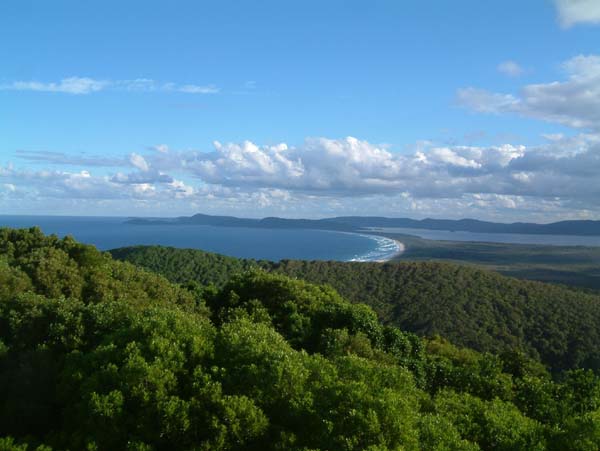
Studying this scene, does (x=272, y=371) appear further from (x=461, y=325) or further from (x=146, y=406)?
A: (x=461, y=325)

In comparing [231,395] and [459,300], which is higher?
[231,395]

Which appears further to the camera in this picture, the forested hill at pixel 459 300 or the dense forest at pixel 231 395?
the forested hill at pixel 459 300

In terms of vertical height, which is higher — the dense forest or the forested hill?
the dense forest

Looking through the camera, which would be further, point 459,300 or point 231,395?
point 459,300

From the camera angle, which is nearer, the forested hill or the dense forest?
the dense forest

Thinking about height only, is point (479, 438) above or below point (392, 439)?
below

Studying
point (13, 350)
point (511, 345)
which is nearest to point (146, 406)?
point (13, 350)

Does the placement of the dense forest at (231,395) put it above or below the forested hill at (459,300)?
above

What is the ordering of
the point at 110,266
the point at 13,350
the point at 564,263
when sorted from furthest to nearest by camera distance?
the point at 564,263 → the point at 110,266 → the point at 13,350
